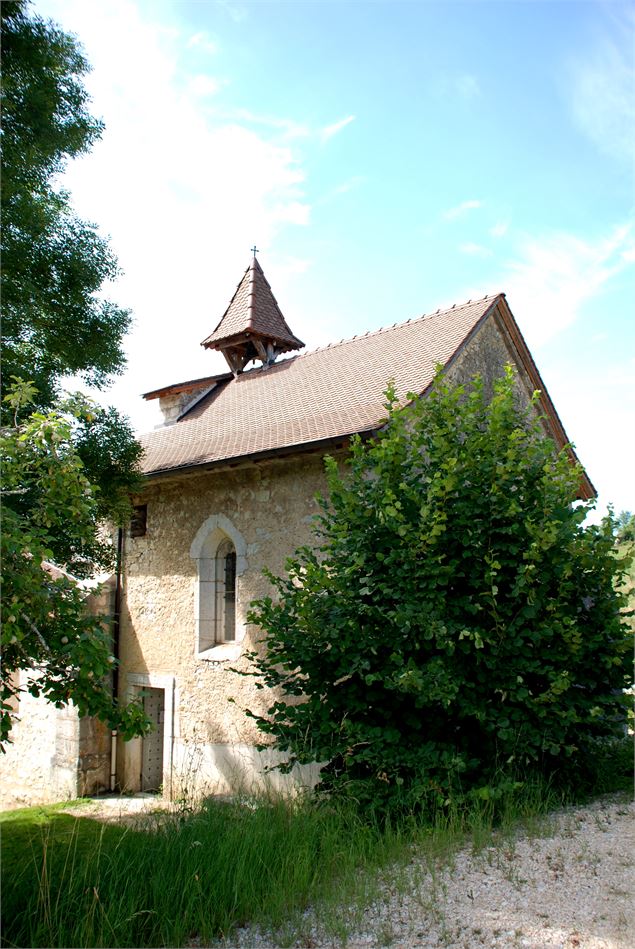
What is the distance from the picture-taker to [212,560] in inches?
405

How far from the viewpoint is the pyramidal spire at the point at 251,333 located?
1429cm

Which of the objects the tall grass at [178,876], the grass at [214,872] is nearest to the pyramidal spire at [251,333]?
the grass at [214,872]

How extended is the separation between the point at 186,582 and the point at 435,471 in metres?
5.14

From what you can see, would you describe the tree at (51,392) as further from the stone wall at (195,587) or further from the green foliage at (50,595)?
the stone wall at (195,587)

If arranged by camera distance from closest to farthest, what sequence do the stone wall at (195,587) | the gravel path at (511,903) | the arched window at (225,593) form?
the gravel path at (511,903) < the stone wall at (195,587) < the arched window at (225,593)

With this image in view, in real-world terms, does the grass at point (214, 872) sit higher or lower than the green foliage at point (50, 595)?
lower

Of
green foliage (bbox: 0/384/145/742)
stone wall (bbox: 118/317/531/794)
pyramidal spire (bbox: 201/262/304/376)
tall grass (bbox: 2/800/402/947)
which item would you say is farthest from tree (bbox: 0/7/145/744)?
pyramidal spire (bbox: 201/262/304/376)

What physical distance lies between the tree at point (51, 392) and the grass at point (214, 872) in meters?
0.79

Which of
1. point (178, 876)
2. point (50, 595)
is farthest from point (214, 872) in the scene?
point (50, 595)

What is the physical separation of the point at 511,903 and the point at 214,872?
66.1 inches

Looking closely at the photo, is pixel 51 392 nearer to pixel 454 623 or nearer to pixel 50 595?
pixel 50 595

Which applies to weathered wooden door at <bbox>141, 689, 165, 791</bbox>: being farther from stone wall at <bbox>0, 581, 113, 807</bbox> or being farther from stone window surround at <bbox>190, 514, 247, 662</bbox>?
stone window surround at <bbox>190, 514, 247, 662</bbox>

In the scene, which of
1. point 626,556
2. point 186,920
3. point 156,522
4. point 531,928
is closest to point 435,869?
point 531,928

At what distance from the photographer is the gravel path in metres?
3.74
